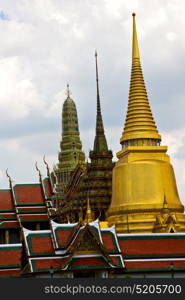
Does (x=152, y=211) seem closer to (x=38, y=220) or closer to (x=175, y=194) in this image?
(x=175, y=194)

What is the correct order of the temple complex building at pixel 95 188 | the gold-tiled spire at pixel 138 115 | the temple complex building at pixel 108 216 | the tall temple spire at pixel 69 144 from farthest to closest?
1. the tall temple spire at pixel 69 144
2. the temple complex building at pixel 95 188
3. the gold-tiled spire at pixel 138 115
4. the temple complex building at pixel 108 216

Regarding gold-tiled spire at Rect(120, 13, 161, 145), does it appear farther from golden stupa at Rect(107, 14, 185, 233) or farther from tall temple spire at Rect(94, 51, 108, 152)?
tall temple spire at Rect(94, 51, 108, 152)

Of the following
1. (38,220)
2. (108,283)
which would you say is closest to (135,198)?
(38,220)

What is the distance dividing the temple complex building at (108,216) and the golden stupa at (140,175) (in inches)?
2.7

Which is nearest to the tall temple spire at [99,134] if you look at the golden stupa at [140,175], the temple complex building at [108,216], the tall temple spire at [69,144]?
the temple complex building at [108,216]

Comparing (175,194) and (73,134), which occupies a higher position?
(73,134)

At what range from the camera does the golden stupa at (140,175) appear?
65.1 m

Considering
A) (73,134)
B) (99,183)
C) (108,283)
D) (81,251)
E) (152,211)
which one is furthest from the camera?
(73,134)

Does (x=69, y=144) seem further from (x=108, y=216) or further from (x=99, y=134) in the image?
(x=108, y=216)

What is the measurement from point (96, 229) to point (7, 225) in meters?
18.3

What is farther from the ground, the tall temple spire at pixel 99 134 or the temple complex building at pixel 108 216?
the tall temple spire at pixel 99 134

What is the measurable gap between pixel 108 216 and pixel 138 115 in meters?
A: 7.79

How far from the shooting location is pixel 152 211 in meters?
65.2

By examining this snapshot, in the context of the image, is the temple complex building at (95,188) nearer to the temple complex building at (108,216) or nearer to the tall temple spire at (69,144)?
the temple complex building at (108,216)
